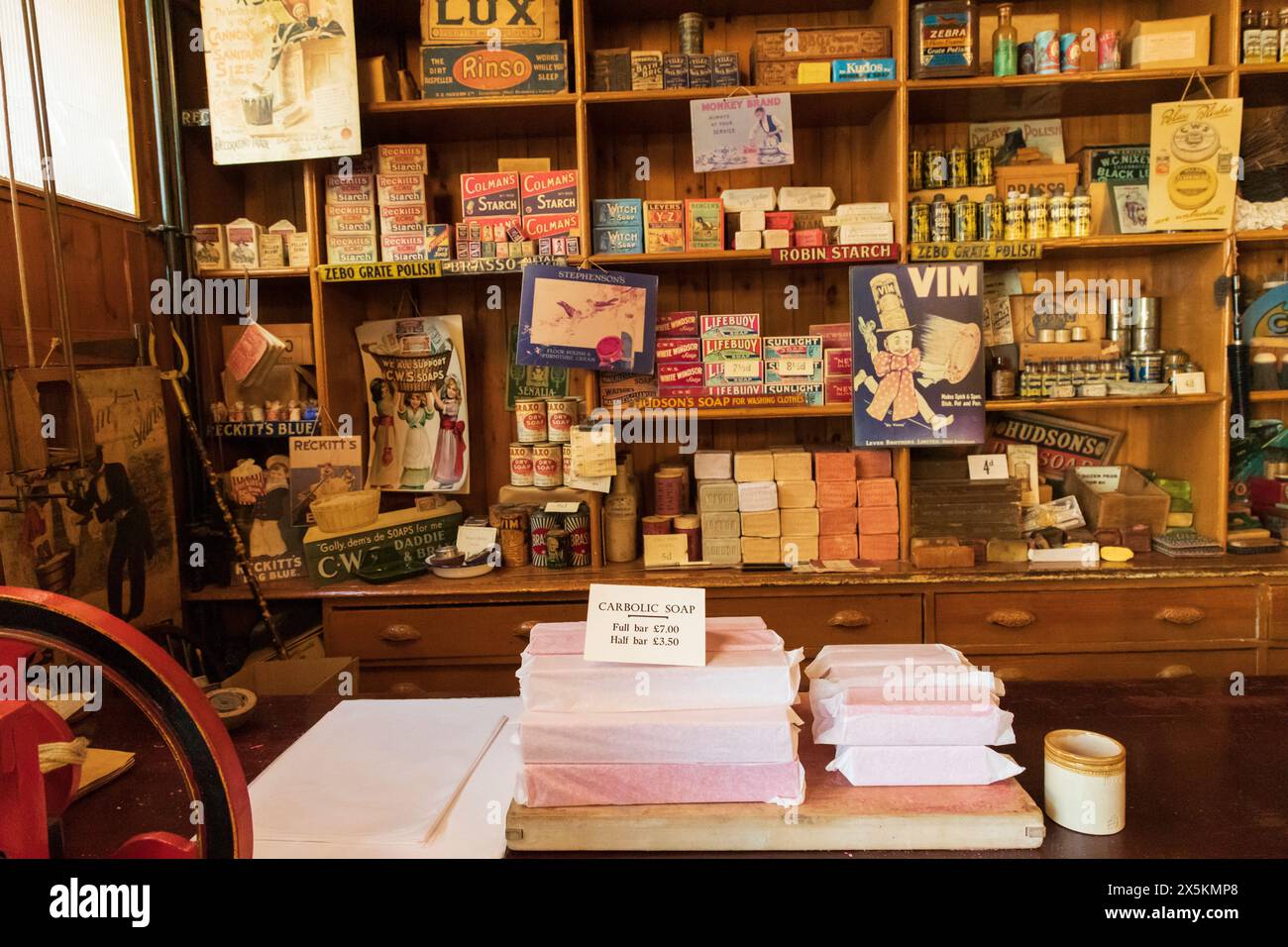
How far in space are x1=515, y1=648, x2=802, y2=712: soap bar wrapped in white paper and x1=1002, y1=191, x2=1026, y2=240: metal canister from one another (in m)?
2.25

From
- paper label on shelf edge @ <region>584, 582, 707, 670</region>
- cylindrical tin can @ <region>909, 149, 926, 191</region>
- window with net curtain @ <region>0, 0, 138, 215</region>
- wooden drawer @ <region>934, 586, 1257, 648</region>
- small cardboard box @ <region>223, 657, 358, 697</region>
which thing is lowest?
wooden drawer @ <region>934, 586, 1257, 648</region>

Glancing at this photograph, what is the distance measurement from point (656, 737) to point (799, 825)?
19 cm

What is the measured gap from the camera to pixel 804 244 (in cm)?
284

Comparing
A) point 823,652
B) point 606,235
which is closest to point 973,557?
point 606,235

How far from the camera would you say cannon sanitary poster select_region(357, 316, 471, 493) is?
321 cm

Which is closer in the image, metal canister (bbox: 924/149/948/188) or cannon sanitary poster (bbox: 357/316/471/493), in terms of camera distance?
metal canister (bbox: 924/149/948/188)

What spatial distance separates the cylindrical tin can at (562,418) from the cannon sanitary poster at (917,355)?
0.91 metres

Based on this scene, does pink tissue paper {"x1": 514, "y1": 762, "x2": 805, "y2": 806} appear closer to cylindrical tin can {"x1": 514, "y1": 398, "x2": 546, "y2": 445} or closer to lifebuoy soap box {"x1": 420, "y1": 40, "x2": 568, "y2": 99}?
cylindrical tin can {"x1": 514, "y1": 398, "x2": 546, "y2": 445}

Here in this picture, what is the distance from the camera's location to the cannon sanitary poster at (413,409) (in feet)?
10.5

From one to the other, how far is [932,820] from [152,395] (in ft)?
8.18

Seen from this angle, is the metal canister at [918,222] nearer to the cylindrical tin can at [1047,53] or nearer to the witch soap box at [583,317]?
the cylindrical tin can at [1047,53]

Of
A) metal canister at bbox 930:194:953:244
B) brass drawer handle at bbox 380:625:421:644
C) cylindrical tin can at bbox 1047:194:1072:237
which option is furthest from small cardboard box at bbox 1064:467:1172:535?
brass drawer handle at bbox 380:625:421:644

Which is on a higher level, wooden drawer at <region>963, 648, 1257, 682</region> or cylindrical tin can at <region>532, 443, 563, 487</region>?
cylindrical tin can at <region>532, 443, 563, 487</region>

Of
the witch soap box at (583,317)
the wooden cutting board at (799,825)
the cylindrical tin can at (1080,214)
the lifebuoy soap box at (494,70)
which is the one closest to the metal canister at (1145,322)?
the cylindrical tin can at (1080,214)
